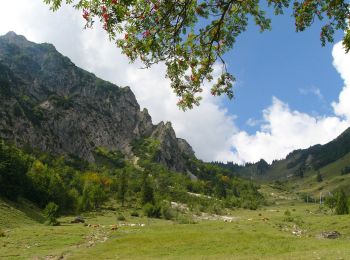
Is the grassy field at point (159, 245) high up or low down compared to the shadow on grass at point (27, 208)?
down

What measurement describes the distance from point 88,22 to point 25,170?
106 meters

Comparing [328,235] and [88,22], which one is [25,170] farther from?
[88,22]

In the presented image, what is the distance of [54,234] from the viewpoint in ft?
178

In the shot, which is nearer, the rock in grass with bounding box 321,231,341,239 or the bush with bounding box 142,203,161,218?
the rock in grass with bounding box 321,231,341,239

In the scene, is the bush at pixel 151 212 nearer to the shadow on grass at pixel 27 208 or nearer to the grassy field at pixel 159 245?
the shadow on grass at pixel 27 208

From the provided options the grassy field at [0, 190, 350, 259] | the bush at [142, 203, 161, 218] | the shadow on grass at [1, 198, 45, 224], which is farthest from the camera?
the bush at [142, 203, 161, 218]

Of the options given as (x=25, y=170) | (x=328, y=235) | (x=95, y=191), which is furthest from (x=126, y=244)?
(x=95, y=191)

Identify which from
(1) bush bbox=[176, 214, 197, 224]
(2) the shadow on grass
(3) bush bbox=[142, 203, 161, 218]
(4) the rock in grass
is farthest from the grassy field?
(3) bush bbox=[142, 203, 161, 218]

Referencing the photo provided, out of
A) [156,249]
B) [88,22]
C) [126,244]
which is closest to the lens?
[88,22]

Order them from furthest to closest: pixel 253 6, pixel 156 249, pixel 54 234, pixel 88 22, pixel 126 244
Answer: pixel 54 234 → pixel 126 244 → pixel 156 249 → pixel 253 6 → pixel 88 22

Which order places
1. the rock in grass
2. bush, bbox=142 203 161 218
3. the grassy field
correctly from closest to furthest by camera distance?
1. the grassy field
2. the rock in grass
3. bush, bbox=142 203 161 218

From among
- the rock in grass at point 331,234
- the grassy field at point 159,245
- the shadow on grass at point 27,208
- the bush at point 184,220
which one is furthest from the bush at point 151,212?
the rock in grass at point 331,234

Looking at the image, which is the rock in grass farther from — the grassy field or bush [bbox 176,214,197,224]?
bush [bbox 176,214,197,224]

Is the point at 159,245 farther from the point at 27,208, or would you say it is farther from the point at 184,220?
the point at 27,208
